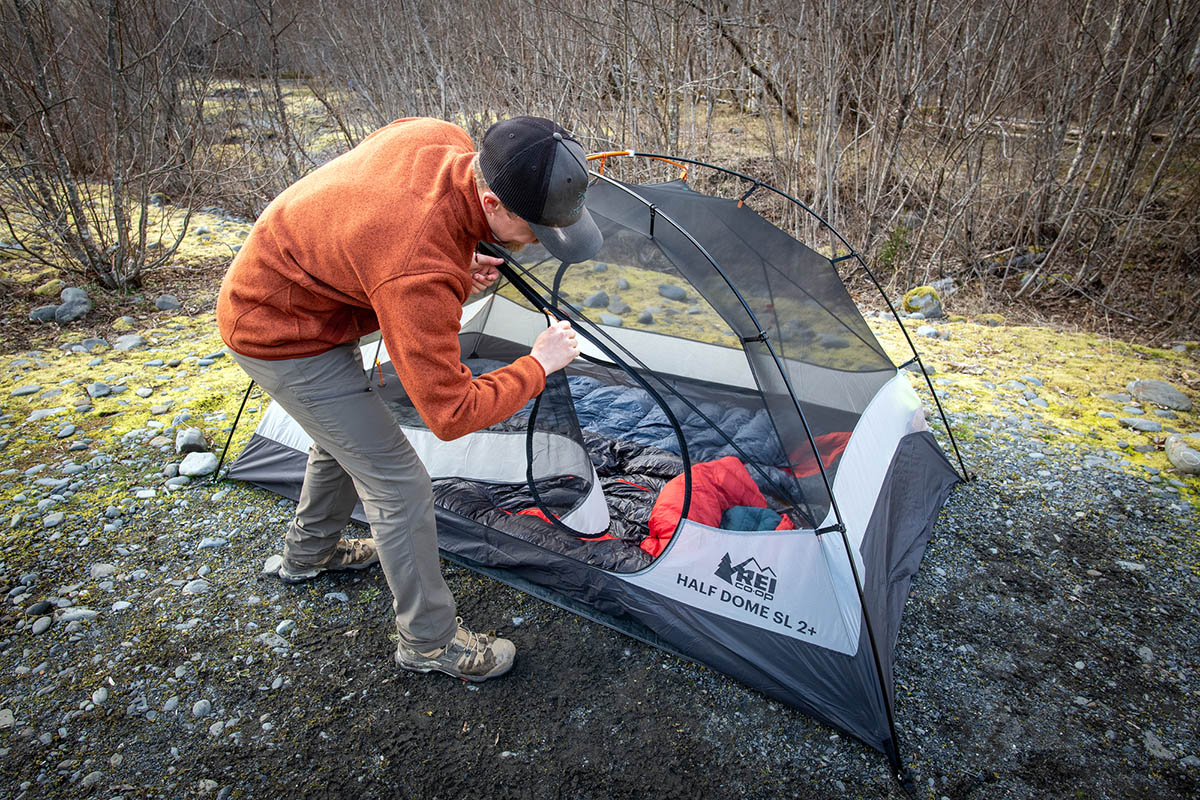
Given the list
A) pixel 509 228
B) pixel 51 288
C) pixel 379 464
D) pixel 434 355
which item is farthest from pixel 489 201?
pixel 51 288

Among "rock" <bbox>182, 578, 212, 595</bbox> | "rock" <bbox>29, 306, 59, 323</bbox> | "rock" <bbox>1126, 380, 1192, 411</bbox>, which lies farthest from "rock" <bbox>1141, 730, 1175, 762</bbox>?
"rock" <bbox>29, 306, 59, 323</bbox>

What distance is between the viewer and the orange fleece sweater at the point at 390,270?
1.35m

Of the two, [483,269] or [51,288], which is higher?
[483,269]

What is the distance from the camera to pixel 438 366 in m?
1.40

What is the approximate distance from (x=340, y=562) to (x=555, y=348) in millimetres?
1379

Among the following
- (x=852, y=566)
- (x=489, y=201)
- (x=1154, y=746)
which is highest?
(x=489, y=201)

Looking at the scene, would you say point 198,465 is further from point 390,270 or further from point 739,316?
point 739,316

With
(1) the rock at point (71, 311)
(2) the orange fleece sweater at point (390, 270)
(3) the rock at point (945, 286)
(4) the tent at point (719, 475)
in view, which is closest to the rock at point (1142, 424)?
(4) the tent at point (719, 475)

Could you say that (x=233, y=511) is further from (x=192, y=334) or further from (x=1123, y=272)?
(x=1123, y=272)

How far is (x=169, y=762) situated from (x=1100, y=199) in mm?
6771

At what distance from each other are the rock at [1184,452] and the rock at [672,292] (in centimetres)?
272

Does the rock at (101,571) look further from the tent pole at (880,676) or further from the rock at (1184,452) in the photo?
the rock at (1184,452)

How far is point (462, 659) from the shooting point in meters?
2.03

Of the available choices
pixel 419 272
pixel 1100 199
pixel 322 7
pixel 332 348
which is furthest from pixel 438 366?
pixel 322 7
